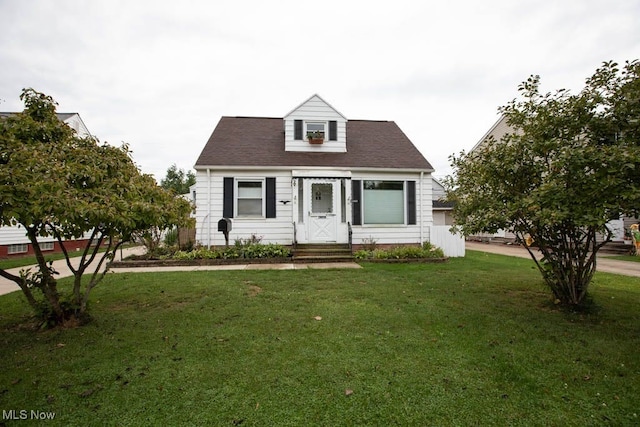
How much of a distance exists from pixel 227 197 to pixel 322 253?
4.08 metres

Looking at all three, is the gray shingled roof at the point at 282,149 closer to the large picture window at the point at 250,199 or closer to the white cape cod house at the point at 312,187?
the white cape cod house at the point at 312,187

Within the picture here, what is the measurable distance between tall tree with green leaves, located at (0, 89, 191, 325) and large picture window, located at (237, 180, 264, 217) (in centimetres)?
637

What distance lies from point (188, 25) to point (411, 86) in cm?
1109

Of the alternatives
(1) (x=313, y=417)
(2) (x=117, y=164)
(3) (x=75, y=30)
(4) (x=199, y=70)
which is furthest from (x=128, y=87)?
(1) (x=313, y=417)

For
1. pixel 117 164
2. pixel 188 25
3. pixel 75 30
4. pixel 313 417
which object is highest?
pixel 188 25

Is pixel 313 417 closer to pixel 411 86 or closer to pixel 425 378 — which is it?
pixel 425 378

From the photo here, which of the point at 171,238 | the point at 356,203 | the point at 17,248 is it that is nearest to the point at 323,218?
the point at 356,203

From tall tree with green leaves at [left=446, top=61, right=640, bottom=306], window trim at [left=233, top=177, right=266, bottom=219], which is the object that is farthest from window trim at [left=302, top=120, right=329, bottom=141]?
tall tree with green leaves at [left=446, top=61, right=640, bottom=306]

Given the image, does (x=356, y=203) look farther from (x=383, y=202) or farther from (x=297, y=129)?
(x=297, y=129)

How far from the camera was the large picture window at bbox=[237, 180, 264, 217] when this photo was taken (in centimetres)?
1130

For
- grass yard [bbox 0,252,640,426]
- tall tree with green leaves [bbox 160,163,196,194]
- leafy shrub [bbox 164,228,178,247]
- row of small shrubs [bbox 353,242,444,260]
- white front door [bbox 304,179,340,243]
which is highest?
tall tree with green leaves [bbox 160,163,196,194]

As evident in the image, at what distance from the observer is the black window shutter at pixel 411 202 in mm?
11797

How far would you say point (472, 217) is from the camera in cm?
495

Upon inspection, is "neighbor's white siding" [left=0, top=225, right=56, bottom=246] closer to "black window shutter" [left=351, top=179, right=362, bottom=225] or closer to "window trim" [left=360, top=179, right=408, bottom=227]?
"black window shutter" [left=351, top=179, right=362, bottom=225]
